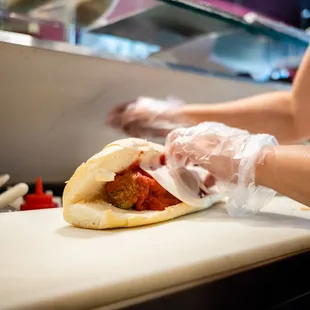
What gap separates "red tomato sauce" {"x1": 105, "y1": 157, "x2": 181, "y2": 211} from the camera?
31.8 inches

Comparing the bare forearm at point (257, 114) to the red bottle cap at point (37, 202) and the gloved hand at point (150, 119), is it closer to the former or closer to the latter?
A: the gloved hand at point (150, 119)

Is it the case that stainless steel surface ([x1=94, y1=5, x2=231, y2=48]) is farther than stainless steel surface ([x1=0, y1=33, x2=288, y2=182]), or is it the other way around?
stainless steel surface ([x1=94, y1=5, x2=231, y2=48])

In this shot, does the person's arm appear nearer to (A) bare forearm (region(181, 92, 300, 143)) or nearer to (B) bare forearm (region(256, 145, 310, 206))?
(A) bare forearm (region(181, 92, 300, 143))

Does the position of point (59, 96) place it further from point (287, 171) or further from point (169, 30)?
point (287, 171)

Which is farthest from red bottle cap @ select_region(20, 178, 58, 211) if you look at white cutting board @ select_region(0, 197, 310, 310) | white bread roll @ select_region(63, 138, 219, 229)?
white bread roll @ select_region(63, 138, 219, 229)

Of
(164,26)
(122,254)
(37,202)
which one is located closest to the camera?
(122,254)

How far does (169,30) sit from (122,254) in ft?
3.29

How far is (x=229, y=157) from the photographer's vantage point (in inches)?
33.8

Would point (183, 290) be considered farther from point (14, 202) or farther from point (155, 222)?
point (14, 202)

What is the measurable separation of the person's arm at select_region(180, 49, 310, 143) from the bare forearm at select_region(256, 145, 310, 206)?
43cm

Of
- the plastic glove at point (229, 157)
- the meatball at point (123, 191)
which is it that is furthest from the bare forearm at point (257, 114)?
the meatball at point (123, 191)

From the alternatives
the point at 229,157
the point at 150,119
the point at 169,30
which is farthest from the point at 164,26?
the point at 229,157

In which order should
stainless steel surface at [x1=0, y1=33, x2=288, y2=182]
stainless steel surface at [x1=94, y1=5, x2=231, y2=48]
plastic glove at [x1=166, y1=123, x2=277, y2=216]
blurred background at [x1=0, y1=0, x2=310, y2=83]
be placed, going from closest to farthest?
plastic glove at [x1=166, y1=123, x2=277, y2=216]
stainless steel surface at [x1=0, y1=33, x2=288, y2=182]
blurred background at [x1=0, y1=0, x2=310, y2=83]
stainless steel surface at [x1=94, y1=5, x2=231, y2=48]

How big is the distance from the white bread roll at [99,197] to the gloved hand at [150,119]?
0.45 meters
